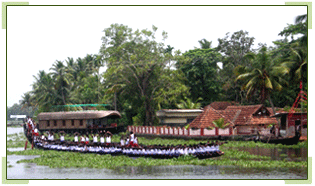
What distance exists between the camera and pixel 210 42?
195 ft

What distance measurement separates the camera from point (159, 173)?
20.0 m

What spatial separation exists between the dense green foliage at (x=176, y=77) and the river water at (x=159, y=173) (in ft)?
62.0

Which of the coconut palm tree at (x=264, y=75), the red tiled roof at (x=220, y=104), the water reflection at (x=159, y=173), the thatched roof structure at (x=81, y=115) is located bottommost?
the water reflection at (x=159, y=173)

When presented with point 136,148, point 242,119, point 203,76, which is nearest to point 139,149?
point 136,148

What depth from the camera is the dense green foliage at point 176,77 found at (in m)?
40.3

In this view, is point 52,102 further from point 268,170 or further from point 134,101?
point 268,170

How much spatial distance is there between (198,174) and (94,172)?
4.91m

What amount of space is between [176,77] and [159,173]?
26513mm

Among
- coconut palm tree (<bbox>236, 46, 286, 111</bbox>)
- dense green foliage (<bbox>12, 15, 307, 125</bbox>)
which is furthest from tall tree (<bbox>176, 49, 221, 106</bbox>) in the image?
coconut palm tree (<bbox>236, 46, 286, 111</bbox>)

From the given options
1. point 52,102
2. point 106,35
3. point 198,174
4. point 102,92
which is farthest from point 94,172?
point 52,102

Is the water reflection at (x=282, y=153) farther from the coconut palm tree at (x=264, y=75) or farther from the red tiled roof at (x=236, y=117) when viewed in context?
the coconut palm tree at (x=264, y=75)

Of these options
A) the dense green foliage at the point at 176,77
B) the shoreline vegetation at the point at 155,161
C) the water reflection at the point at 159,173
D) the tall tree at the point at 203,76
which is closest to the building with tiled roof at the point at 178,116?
the dense green foliage at the point at 176,77

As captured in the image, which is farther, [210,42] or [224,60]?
[210,42]

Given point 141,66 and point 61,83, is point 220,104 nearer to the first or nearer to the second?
point 141,66
